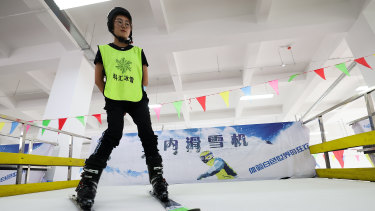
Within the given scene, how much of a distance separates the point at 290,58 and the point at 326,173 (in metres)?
4.80

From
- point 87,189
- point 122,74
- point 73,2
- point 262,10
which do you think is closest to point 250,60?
point 262,10

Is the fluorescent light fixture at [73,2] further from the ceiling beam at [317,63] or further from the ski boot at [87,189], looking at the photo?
the ceiling beam at [317,63]

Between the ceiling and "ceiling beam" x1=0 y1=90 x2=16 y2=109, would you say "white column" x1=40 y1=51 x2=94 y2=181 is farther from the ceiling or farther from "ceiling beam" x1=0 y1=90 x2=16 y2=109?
"ceiling beam" x1=0 y1=90 x2=16 y2=109

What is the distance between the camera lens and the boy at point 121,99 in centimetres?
133

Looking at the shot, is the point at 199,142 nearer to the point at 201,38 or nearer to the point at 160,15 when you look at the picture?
the point at 201,38

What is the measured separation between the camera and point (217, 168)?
332 centimetres

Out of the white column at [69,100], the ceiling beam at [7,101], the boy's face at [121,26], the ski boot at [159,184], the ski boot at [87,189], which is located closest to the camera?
the ski boot at [87,189]

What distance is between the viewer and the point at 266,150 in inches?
132

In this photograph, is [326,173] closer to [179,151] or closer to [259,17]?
[179,151]

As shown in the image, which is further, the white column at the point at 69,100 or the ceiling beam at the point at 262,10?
the white column at the point at 69,100

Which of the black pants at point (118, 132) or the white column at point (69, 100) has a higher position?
the white column at point (69, 100)

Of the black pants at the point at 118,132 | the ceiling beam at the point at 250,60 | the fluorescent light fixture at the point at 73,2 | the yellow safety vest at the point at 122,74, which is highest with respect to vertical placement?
the ceiling beam at the point at 250,60

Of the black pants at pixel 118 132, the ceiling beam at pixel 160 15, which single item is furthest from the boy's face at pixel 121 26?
the ceiling beam at pixel 160 15

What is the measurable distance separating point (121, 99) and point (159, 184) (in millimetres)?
661
